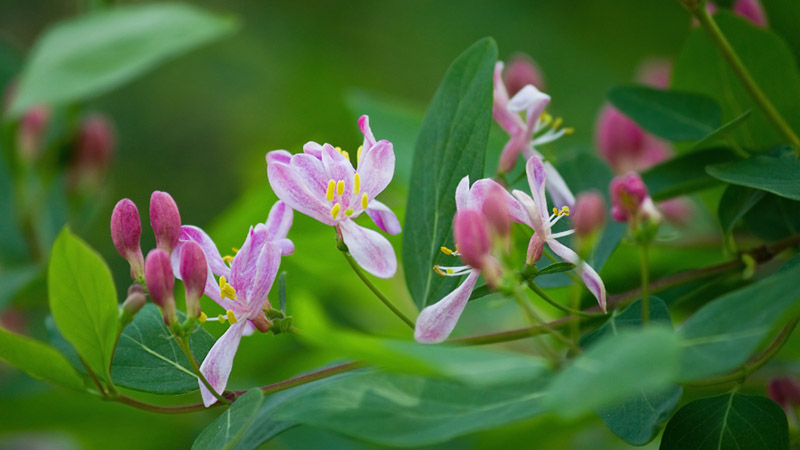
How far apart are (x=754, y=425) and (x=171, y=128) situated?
2.21m

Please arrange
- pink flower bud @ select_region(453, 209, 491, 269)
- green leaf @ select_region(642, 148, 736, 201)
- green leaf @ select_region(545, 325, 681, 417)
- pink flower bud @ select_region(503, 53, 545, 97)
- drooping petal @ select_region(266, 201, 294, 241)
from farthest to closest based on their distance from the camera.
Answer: pink flower bud @ select_region(503, 53, 545, 97) < green leaf @ select_region(642, 148, 736, 201) < drooping petal @ select_region(266, 201, 294, 241) < pink flower bud @ select_region(453, 209, 491, 269) < green leaf @ select_region(545, 325, 681, 417)

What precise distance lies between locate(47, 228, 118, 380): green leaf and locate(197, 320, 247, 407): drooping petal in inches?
2.2

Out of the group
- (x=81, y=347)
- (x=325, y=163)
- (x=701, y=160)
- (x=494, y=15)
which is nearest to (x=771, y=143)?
(x=701, y=160)

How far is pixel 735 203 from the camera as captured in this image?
59 centimetres

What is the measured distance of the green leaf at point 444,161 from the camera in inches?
19.8

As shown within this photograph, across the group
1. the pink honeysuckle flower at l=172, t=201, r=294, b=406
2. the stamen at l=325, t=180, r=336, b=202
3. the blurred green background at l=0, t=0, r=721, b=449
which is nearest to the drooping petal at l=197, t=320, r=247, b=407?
the pink honeysuckle flower at l=172, t=201, r=294, b=406

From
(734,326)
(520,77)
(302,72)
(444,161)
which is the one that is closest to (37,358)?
(444,161)

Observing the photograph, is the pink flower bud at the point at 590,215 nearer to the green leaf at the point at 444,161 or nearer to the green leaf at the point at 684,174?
the green leaf at the point at 444,161

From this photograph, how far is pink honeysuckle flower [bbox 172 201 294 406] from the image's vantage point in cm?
48

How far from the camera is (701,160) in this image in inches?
24.9

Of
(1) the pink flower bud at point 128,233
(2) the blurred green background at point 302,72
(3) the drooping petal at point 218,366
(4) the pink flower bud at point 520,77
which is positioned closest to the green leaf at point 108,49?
(4) the pink flower bud at point 520,77

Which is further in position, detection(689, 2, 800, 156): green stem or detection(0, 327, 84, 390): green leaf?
detection(689, 2, 800, 156): green stem

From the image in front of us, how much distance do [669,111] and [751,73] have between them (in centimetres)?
7

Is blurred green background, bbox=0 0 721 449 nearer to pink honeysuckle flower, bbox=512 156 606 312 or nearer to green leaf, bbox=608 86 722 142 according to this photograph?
green leaf, bbox=608 86 722 142
